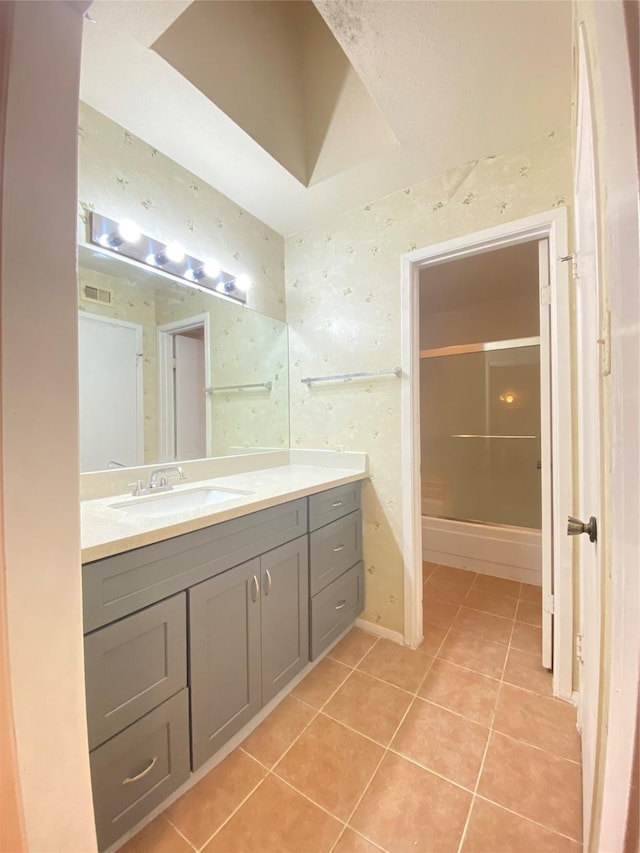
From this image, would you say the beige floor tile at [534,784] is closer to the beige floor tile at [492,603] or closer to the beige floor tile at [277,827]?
the beige floor tile at [277,827]

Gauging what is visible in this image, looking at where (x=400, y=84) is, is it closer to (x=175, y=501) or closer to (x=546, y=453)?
(x=546, y=453)

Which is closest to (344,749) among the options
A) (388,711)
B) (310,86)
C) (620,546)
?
(388,711)

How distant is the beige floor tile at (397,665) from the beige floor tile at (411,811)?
378mm

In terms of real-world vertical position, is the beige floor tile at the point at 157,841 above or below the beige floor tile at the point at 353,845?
above

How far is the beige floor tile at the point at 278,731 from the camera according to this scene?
119 centimetres

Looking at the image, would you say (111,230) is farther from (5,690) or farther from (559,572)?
(559,572)

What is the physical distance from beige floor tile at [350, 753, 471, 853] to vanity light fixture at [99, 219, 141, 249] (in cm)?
212

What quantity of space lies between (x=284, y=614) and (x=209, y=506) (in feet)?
1.86

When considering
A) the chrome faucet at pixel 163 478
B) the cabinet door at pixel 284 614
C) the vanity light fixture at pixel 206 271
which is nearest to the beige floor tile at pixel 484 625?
the cabinet door at pixel 284 614

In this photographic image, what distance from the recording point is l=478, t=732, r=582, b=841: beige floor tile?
99 centimetres

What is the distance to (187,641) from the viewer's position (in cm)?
101

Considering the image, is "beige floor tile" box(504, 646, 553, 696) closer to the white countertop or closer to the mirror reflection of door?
the white countertop

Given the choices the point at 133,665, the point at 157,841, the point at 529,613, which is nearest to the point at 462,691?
the point at 529,613

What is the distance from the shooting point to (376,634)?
1848 mm
